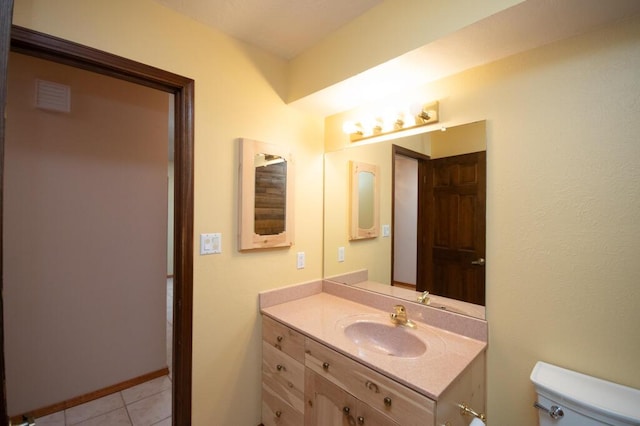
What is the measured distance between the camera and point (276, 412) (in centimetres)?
167

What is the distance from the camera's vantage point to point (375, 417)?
1.15 metres

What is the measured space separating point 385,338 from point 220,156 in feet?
4.49

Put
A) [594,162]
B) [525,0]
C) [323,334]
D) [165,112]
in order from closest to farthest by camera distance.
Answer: [525,0]
[594,162]
[323,334]
[165,112]

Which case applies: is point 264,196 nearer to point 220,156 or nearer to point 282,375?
point 220,156

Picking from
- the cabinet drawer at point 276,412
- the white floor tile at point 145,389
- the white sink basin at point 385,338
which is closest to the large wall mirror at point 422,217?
the white sink basin at point 385,338

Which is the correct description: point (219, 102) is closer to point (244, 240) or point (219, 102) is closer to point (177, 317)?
point (244, 240)

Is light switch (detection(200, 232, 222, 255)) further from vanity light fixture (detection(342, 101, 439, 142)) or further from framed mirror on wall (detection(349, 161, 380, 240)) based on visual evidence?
vanity light fixture (detection(342, 101, 439, 142))

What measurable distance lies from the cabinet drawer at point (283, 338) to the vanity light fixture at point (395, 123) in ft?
4.23

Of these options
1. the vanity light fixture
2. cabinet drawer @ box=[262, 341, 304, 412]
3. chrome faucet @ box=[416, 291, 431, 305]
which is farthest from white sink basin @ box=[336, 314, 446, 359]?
the vanity light fixture

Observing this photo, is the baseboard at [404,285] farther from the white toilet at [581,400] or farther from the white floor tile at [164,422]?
the white floor tile at [164,422]

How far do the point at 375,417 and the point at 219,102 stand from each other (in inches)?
67.2

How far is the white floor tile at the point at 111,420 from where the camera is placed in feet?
6.32

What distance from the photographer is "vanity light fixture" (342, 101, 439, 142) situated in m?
1.58

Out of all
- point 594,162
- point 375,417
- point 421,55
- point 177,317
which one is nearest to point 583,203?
point 594,162
